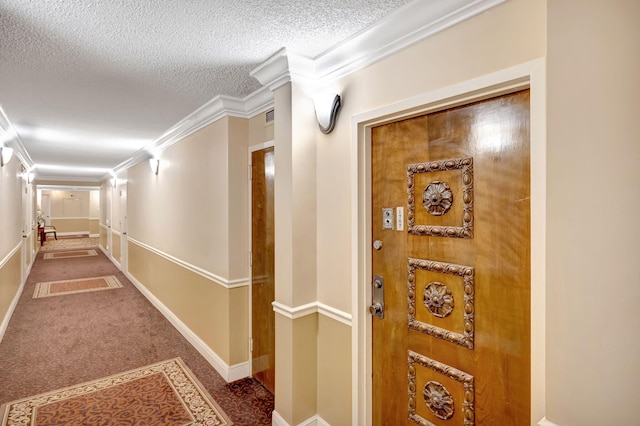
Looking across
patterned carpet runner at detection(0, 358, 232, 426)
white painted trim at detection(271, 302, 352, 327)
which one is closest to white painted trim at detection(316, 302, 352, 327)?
white painted trim at detection(271, 302, 352, 327)

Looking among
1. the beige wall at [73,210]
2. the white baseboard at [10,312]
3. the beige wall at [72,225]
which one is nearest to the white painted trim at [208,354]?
the white baseboard at [10,312]

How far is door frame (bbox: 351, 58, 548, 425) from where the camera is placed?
3.86 ft

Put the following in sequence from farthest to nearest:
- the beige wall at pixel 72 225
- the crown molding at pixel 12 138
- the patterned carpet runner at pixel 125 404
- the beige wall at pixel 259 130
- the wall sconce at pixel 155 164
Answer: the beige wall at pixel 72 225 → the wall sconce at pixel 155 164 → the crown molding at pixel 12 138 → the beige wall at pixel 259 130 → the patterned carpet runner at pixel 125 404

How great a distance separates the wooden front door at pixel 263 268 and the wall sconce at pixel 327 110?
2.45ft

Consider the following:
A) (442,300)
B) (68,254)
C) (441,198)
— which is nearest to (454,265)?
(442,300)

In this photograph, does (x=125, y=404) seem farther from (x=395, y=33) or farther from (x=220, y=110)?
(x=395, y=33)

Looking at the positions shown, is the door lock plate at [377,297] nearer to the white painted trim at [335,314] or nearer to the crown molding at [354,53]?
the white painted trim at [335,314]

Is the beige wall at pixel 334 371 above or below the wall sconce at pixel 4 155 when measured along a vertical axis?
below

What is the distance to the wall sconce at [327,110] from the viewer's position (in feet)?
6.45

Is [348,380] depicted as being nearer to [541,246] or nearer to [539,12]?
[541,246]

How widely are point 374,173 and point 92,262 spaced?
30.3ft

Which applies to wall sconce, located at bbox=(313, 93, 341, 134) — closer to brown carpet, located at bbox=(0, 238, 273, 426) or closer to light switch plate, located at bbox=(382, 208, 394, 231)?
light switch plate, located at bbox=(382, 208, 394, 231)

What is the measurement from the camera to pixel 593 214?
0.92 metres

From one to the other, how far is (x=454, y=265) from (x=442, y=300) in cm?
18
